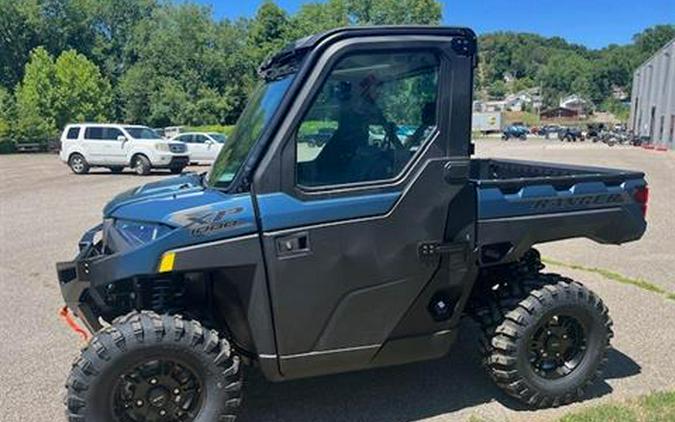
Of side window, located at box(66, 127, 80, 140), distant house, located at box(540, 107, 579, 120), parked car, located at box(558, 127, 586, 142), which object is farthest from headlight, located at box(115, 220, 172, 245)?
distant house, located at box(540, 107, 579, 120)

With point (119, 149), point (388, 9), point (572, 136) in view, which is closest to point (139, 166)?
point (119, 149)

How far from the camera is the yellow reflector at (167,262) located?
3.15 metres

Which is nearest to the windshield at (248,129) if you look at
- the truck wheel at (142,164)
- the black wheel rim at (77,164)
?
the truck wheel at (142,164)

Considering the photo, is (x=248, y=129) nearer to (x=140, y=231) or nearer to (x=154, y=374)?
(x=140, y=231)

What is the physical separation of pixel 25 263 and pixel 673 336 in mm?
7932

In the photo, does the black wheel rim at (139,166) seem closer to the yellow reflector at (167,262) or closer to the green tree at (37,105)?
the yellow reflector at (167,262)

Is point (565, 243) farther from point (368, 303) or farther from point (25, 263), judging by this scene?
point (25, 263)

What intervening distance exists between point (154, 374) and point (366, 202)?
152 centimetres

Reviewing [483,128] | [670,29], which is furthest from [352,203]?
[670,29]

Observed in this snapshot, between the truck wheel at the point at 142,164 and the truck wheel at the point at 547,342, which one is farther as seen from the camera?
the truck wheel at the point at 142,164

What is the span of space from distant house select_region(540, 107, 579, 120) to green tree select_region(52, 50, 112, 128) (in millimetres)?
115462

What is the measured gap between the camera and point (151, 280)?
353 cm

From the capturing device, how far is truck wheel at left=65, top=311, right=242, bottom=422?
3.17 meters

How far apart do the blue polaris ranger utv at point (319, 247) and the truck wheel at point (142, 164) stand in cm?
1879
